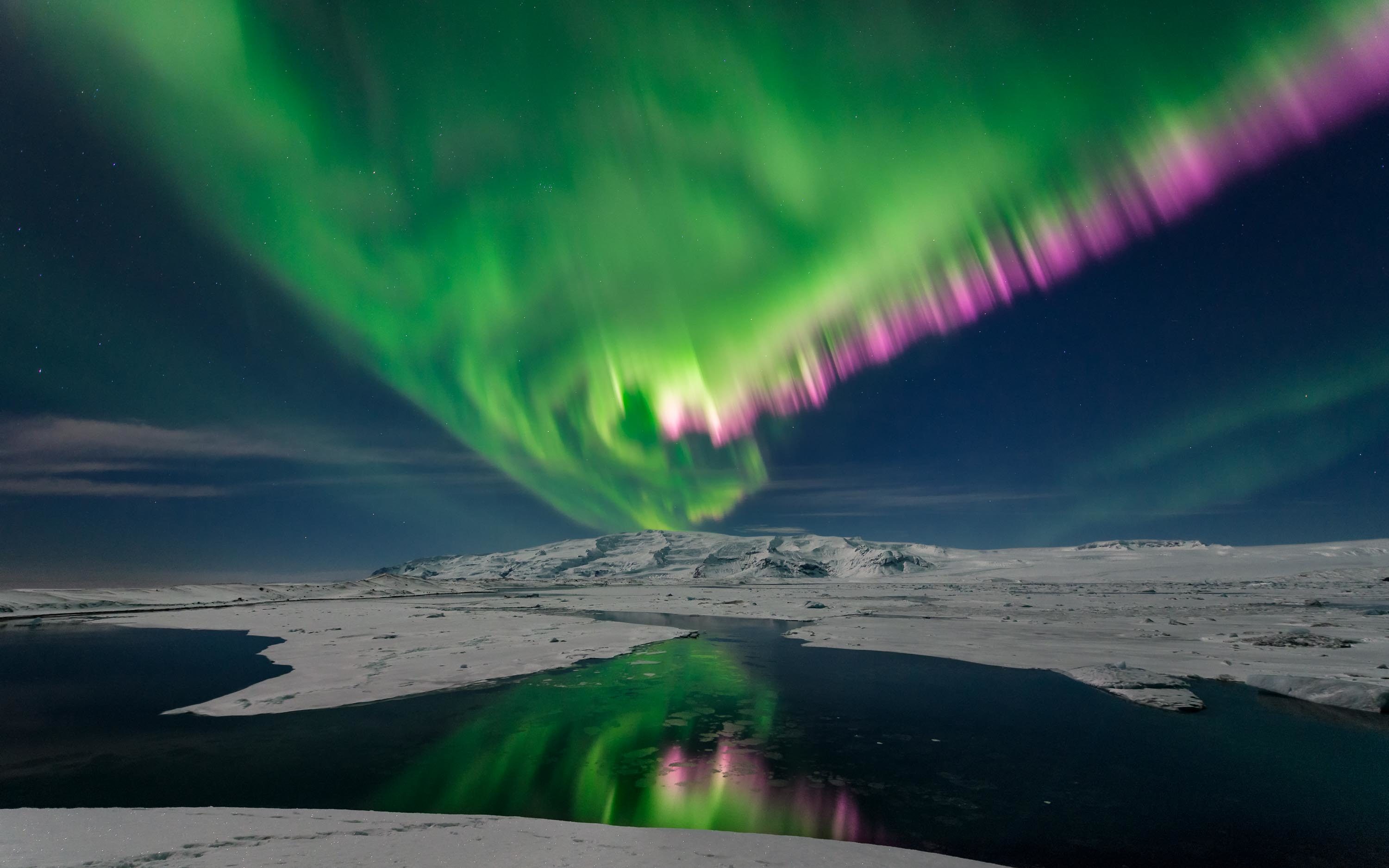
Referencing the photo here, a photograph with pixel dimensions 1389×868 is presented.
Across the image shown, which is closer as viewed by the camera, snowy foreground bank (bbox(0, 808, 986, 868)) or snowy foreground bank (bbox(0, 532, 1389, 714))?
snowy foreground bank (bbox(0, 808, 986, 868))

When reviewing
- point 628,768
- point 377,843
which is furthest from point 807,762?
point 377,843

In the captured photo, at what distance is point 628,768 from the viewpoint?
489 inches

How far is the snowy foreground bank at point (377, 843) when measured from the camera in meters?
7.80

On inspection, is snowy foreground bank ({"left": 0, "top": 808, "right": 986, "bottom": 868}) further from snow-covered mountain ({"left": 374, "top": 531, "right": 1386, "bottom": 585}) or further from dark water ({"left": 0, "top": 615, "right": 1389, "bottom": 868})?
snow-covered mountain ({"left": 374, "top": 531, "right": 1386, "bottom": 585})

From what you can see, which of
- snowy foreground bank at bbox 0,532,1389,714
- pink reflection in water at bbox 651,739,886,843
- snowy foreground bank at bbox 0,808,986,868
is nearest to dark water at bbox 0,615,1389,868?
pink reflection in water at bbox 651,739,886,843

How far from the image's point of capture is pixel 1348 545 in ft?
407

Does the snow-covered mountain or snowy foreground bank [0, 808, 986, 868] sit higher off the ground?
the snow-covered mountain

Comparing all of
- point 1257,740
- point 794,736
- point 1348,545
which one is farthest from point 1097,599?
point 1348,545

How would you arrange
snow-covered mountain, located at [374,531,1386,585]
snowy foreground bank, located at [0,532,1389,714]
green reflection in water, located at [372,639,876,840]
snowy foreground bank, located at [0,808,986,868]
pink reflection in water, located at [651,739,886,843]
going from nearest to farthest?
snowy foreground bank, located at [0,808,986,868] → pink reflection in water, located at [651,739,886,843] → green reflection in water, located at [372,639,876,840] → snowy foreground bank, located at [0,532,1389,714] → snow-covered mountain, located at [374,531,1386,585]

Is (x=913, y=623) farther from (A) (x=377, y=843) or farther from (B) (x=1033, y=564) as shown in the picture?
(B) (x=1033, y=564)

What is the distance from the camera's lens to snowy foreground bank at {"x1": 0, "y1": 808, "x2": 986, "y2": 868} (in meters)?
7.80

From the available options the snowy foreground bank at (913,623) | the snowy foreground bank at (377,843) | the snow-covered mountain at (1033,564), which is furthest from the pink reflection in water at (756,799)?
the snow-covered mountain at (1033,564)

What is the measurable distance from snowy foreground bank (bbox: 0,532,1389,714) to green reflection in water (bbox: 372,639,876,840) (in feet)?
20.2

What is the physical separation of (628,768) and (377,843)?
5271mm
